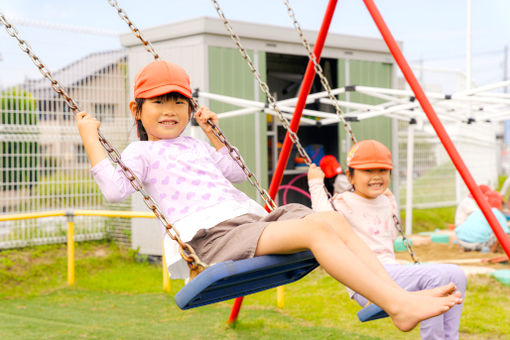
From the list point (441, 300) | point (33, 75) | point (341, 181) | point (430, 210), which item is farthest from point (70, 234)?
point (430, 210)

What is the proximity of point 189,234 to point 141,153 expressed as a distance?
0.38 m

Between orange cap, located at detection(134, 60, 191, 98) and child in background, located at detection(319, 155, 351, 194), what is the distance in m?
4.05

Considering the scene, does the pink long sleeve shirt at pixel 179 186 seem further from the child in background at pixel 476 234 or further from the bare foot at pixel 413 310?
the child in background at pixel 476 234

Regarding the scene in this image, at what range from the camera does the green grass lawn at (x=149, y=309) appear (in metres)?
4.11

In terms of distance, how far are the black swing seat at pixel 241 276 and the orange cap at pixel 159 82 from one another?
79 cm

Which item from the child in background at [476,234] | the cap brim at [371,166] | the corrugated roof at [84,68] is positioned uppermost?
the corrugated roof at [84,68]

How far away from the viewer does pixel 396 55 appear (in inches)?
105

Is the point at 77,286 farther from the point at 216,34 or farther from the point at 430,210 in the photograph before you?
the point at 430,210

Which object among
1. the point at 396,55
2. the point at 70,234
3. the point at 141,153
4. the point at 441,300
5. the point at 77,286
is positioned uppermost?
the point at 396,55

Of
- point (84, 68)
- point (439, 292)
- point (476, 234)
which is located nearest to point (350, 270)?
point (439, 292)

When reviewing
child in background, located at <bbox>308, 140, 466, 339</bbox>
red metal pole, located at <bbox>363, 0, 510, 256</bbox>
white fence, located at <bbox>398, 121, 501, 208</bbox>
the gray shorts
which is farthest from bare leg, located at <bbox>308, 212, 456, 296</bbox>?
white fence, located at <bbox>398, 121, 501, 208</bbox>

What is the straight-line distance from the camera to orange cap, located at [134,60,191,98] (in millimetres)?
2445

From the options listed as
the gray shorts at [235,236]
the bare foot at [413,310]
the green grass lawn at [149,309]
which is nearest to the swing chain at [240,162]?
the gray shorts at [235,236]

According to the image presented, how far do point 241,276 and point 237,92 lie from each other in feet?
15.4
